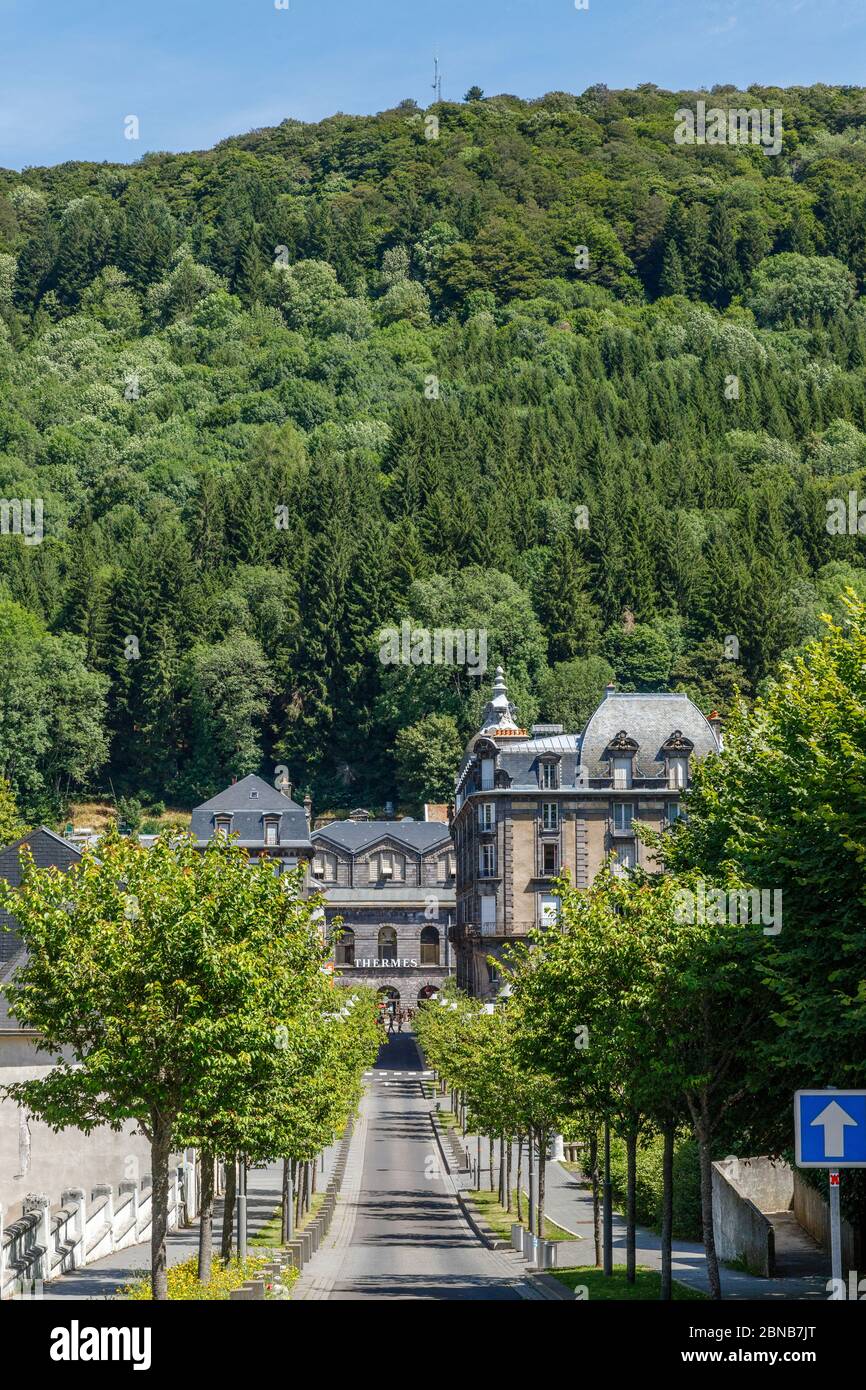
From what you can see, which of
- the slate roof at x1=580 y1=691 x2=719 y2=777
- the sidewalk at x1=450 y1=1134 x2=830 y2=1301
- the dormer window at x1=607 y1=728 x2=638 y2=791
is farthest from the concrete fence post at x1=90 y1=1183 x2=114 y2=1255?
the dormer window at x1=607 y1=728 x2=638 y2=791

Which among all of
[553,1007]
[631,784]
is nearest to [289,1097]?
[553,1007]

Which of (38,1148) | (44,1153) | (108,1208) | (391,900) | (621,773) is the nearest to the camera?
(38,1148)

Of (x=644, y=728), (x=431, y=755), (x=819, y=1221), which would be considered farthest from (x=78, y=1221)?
(x=431, y=755)

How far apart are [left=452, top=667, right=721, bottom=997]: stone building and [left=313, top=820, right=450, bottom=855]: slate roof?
4939 centimetres

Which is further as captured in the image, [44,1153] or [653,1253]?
[653,1253]

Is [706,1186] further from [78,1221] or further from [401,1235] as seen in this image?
[401,1235]

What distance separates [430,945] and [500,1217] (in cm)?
9394

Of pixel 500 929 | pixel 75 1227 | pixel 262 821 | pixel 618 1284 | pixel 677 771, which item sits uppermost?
pixel 677 771

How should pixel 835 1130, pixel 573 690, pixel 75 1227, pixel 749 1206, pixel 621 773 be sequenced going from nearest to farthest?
pixel 835 1130 → pixel 75 1227 → pixel 749 1206 → pixel 621 773 → pixel 573 690

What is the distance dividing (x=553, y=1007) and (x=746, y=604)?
142 meters

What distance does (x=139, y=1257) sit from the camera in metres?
44.4

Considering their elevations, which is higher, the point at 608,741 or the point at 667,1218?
the point at 608,741

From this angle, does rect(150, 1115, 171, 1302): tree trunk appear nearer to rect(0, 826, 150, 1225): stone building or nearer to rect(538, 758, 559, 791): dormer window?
rect(0, 826, 150, 1225): stone building
